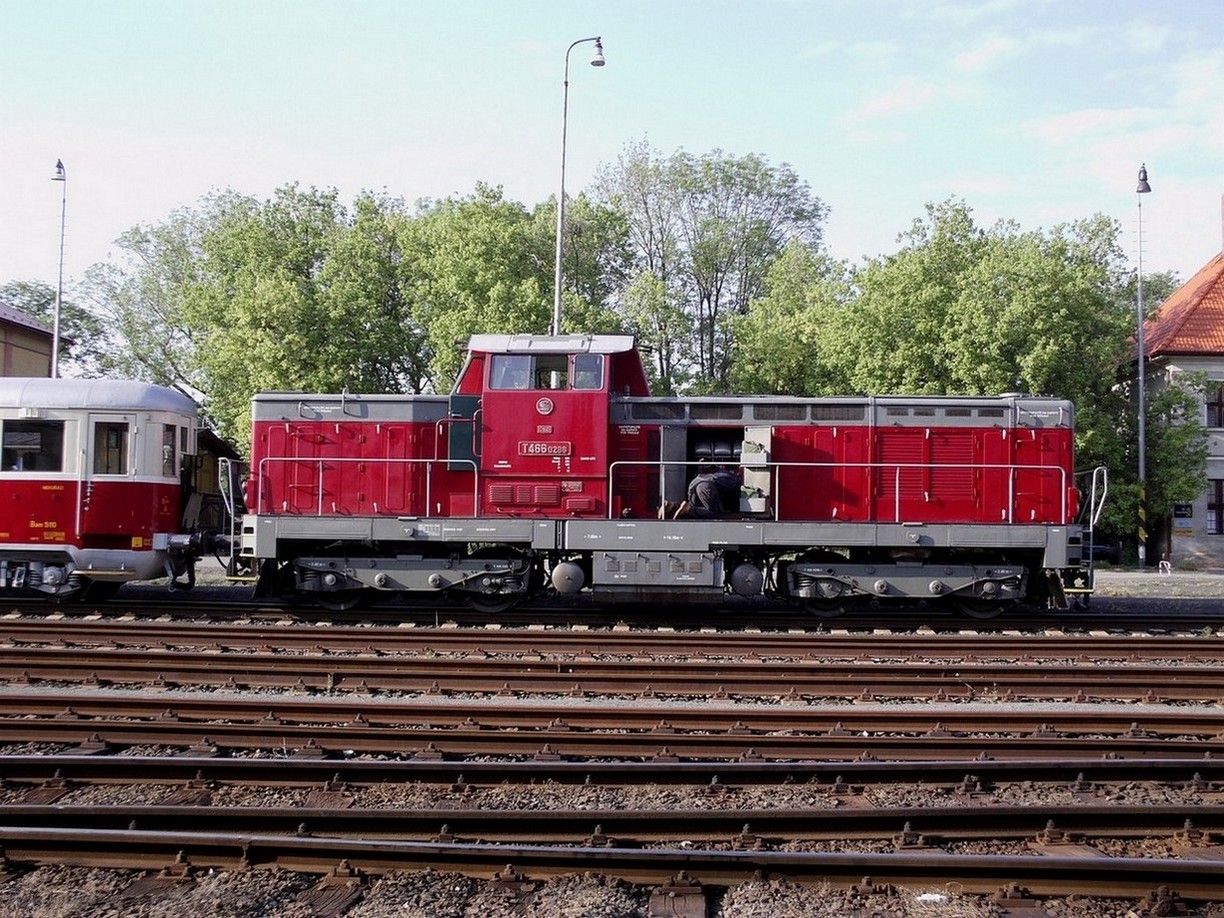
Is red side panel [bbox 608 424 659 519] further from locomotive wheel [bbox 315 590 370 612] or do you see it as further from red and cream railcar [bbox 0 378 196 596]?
red and cream railcar [bbox 0 378 196 596]

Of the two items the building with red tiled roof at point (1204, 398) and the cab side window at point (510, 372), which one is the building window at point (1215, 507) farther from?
the cab side window at point (510, 372)

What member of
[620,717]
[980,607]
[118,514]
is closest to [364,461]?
[118,514]

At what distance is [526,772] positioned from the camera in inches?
269

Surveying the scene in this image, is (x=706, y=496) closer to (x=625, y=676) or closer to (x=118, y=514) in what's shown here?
(x=625, y=676)

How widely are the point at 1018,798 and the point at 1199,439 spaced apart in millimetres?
26659

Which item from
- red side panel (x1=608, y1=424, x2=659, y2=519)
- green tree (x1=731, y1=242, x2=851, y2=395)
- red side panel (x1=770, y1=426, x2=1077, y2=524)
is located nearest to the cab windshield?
red side panel (x1=608, y1=424, x2=659, y2=519)

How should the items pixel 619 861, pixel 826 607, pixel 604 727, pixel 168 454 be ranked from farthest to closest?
pixel 168 454 < pixel 826 607 < pixel 604 727 < pixel 619 861

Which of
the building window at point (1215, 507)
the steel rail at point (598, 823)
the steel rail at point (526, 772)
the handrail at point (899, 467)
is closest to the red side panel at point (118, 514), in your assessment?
the handrail at point (899, 467)

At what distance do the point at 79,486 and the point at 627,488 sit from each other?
806cm

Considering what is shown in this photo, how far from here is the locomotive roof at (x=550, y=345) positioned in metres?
13.5

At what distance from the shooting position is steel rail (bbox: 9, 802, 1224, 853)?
19.5 ft

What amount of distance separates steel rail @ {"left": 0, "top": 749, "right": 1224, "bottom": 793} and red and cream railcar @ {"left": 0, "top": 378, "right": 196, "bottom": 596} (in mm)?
8008

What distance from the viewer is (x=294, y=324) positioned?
93.1 feet

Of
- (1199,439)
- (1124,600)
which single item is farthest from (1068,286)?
(1124,600)
